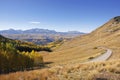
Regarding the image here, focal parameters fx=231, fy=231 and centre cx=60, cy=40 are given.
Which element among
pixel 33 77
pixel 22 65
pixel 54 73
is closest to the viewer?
pixel 33 77

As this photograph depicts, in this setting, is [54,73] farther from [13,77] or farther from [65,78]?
[13,77]

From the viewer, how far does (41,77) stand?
15.5 meters

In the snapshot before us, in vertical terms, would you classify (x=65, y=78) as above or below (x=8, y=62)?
above

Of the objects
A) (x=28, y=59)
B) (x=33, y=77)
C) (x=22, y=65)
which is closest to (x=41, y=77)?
(x=33, y=77)

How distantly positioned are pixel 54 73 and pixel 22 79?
3.73 meters

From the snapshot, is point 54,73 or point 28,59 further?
point 28,59

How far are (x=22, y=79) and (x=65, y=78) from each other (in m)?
3.25

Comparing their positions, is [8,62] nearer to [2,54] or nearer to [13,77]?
[2,54]

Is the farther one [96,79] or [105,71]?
[105,71]

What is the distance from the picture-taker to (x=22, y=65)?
107688mm

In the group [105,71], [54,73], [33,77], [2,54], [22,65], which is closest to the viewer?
[33,77]

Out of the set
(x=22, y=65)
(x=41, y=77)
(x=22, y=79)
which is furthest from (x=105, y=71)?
(x=22, y=65)

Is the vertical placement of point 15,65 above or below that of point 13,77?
below

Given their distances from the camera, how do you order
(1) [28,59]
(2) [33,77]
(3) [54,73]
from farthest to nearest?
(1) [28,59]
(3) [54,73]
(2) [33,77]
